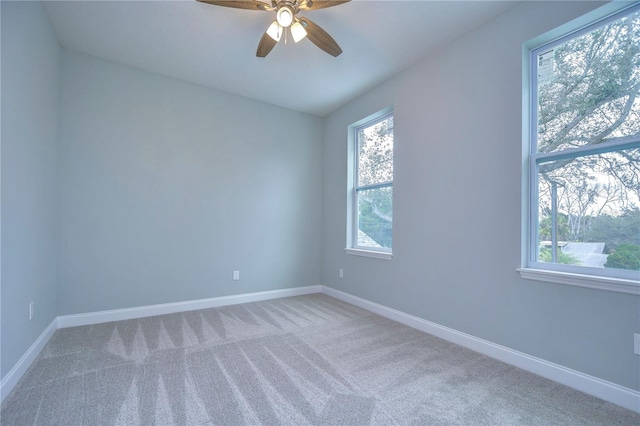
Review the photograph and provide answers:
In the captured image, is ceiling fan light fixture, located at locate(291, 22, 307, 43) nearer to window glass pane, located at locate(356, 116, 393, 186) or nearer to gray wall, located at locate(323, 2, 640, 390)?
gray wall, located at locate(323, 2, 640, 390)

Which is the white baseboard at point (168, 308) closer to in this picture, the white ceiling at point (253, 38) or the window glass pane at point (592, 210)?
the white ceiling at point (253, 38)

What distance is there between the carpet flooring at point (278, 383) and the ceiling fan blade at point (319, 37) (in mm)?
2595

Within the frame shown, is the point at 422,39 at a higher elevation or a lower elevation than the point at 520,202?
higher

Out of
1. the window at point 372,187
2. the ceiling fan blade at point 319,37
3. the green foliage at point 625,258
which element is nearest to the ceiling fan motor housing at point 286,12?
the ceiling fan blade at point 319,37

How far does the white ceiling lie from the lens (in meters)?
2.35

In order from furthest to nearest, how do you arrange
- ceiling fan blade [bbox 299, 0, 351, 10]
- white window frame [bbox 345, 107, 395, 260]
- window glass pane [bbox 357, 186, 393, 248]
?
white window frame [bbox 345, 107, 395, 260]
window glass pane [bbox 357, 186, 393, 248]
ceiling fan blade [bbox 299, 0, 351, 10]

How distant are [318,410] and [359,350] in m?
0.89

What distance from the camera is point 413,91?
3.11 meters

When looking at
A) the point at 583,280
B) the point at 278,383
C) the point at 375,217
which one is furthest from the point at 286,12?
the point at 583,280

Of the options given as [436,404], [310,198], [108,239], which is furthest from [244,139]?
[436,404]

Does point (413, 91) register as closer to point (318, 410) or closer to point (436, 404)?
point (436, 404)

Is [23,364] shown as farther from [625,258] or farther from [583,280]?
[625,258]

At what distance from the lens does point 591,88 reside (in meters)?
1.99

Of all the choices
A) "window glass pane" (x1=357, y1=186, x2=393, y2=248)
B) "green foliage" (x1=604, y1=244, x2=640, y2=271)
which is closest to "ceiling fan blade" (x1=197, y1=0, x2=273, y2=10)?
"window glass pane" (x1=357, y1=186, x2=393, y2=248)
